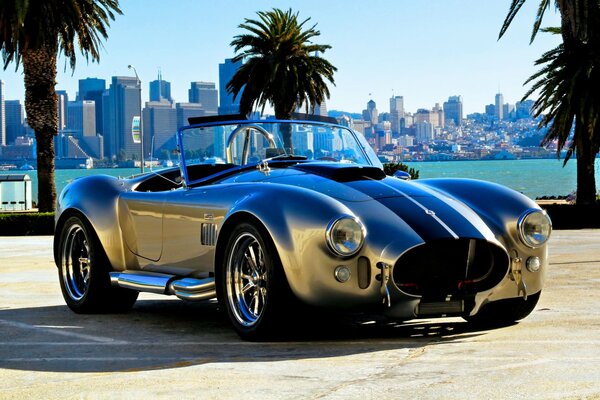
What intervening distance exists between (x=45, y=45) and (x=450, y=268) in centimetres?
2914

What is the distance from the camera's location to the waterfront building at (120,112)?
471 ft

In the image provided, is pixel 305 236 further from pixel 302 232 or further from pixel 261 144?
pixel 261 144

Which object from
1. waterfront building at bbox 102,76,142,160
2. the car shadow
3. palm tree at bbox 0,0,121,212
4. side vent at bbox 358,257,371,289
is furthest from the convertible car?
waterfront building at bbox 102,76,142,160

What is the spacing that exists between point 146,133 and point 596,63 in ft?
109

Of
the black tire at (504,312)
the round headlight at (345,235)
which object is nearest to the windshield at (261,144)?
the black tire at (504,312)

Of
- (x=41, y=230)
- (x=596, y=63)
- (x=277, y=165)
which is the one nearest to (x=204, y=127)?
(x=277, y=165)

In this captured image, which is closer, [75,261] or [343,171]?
[343,171]

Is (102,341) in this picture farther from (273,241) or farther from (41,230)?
(41,230)

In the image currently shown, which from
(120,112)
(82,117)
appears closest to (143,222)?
(120,112)

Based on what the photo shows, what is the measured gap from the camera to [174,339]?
7.29 m

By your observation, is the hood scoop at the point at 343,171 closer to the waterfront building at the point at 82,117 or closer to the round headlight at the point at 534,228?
the round headlight at the point at 534,228

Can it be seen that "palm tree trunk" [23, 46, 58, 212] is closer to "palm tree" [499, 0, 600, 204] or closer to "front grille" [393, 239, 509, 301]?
"palm tree" [499, 0, 600, 204]

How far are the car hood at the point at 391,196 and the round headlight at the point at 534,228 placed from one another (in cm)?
30

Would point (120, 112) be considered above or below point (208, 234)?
above
